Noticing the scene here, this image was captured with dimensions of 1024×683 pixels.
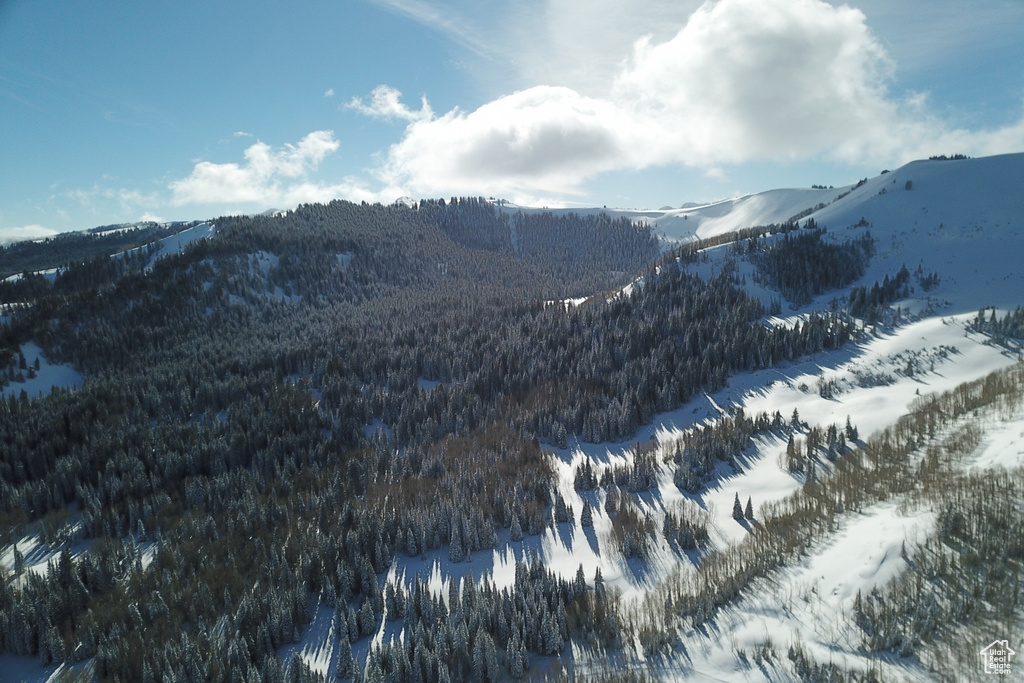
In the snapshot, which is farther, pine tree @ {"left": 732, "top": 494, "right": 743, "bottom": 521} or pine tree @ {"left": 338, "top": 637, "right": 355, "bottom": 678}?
pine tree @ {"left": 732, "top": 494, "right": 743, "bottom": 521}

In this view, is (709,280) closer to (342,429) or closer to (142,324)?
(342,429)

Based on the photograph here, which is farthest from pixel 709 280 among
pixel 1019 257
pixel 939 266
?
pixel 1019 257

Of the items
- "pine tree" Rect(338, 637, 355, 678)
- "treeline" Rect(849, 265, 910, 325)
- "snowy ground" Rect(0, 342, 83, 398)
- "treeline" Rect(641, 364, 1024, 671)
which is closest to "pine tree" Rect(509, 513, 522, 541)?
"treeline" Rect(641, 364, 1024, 671)

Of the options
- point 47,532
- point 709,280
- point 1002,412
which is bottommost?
point 47,532

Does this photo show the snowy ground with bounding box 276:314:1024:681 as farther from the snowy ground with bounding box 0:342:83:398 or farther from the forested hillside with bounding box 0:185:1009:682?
the snowy ground with bounding box 0:342:83:398

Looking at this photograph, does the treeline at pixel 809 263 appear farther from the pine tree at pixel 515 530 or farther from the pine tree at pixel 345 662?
the pine tree at pixel 345 662
